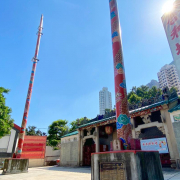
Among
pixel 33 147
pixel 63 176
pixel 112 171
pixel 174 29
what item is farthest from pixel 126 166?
pixel 33 147

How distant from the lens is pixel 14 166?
29.0ft

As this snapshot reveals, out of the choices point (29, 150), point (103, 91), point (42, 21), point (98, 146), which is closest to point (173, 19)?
point (98, 146)

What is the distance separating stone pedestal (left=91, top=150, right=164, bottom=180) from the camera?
357 cm

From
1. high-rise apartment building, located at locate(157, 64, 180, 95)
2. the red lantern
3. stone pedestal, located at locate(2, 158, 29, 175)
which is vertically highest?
high-rise apartment building, located at locate(157, 64, 180, 95)

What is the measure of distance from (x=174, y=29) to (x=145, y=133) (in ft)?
27.7

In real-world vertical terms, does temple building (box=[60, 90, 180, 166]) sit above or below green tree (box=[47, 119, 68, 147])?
below

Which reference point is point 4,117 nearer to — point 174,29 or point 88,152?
point 88,152

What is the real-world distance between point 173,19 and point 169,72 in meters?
82.8

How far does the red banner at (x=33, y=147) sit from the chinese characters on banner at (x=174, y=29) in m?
18.1

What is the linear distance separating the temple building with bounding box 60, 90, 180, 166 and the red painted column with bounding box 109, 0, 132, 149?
0.43m

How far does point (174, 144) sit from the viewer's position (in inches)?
311

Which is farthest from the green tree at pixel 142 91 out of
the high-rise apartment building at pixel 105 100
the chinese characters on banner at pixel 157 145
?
the high-rise apartment building at pixel 105 100

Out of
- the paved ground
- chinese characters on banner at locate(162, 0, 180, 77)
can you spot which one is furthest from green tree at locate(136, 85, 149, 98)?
chinese characters on banner at locate(162, 0, 180, 77)

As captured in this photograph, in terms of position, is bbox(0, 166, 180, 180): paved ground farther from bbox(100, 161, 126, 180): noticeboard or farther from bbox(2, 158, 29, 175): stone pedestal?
bbox(100, 161, 126, 180): noticeboard
